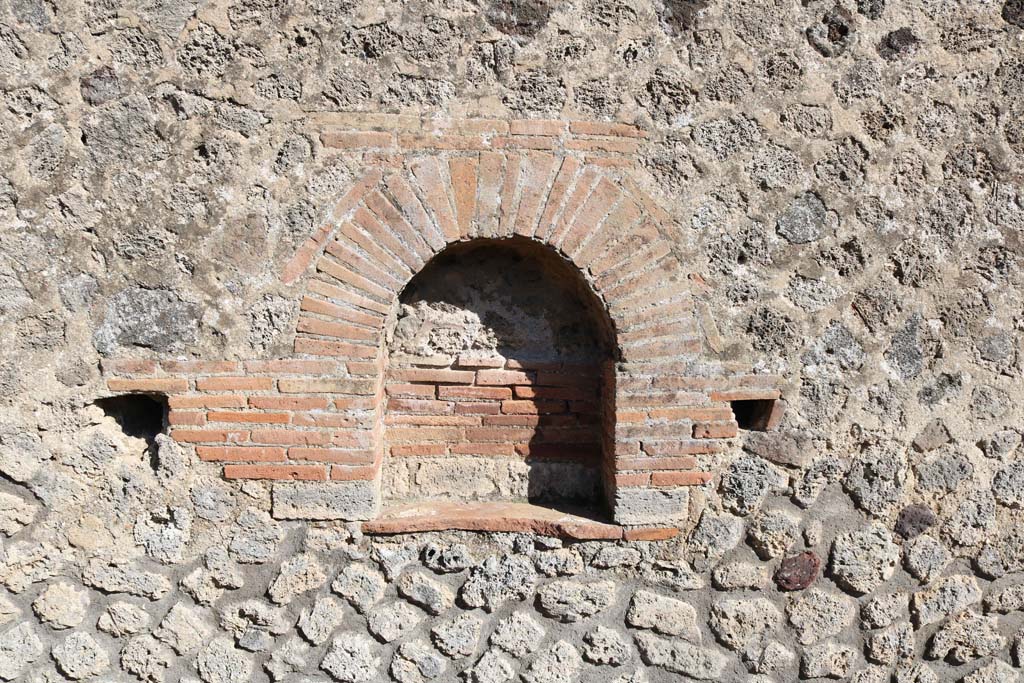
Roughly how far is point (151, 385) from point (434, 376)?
108 centimetres

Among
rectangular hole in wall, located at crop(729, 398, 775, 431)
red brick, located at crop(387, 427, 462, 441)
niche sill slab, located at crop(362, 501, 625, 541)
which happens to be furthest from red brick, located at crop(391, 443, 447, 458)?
rectangular hole in wall, located at crop(729, 398, 775, 431)

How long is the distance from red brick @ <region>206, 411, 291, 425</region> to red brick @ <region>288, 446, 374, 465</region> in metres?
0.12

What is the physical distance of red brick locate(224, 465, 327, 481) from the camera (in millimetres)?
2973

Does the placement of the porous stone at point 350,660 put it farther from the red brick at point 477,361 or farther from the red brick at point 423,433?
the red brick at point 477,361

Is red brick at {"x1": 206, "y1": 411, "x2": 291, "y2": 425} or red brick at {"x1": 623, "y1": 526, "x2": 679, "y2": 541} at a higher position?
red brick at {"x1": 206, "y1": 411, "x2": 291, "y2": 425}

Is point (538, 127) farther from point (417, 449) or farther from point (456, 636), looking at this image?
point (456, 636)

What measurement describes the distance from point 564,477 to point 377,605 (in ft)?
3.05

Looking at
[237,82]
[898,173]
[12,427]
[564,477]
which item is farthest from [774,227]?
[12,427]

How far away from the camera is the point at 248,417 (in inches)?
116

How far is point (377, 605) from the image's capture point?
306cm

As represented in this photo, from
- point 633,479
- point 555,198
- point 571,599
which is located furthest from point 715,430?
point 555,198

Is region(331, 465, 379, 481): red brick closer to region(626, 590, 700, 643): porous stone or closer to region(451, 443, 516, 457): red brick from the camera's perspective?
region(451, 443, 516, 457): red brick

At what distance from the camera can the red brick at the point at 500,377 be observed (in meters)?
3.27

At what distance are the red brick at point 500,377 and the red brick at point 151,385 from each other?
1.15 metres
